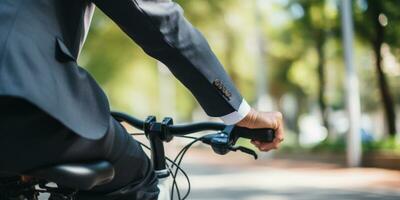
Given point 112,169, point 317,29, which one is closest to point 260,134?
point 112,169

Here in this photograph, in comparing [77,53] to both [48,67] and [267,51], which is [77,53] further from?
[267,51]

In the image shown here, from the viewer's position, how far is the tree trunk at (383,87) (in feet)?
60.1

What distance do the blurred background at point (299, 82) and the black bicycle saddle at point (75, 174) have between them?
8.00 meters

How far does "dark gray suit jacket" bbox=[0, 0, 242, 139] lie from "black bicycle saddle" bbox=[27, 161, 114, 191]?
7 centimetres

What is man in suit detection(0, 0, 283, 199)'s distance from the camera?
4.32 feet

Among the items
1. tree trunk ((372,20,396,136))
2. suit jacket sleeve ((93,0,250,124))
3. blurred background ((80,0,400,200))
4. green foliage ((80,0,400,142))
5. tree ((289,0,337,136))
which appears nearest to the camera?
suit jacket sleeve ((93,0,250,124))

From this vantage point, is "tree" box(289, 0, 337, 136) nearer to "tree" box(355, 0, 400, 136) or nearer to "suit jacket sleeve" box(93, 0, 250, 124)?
"tree" box(355, 0, 400, 136)

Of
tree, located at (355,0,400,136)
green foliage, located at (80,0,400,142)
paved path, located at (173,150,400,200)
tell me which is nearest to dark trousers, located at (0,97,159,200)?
paved path, located at (173,150,400,200)

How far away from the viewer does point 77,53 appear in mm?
1606

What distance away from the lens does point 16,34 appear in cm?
137

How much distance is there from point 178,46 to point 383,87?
17.8 meters

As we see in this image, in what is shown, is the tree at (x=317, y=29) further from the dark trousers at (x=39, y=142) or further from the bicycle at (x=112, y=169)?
the dark trousers at (x=39, y=142)

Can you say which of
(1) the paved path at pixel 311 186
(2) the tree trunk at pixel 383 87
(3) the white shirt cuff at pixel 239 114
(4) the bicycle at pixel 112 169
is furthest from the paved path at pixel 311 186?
(3) the white shirt cuff at pixel 239 114

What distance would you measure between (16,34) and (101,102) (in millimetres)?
236
